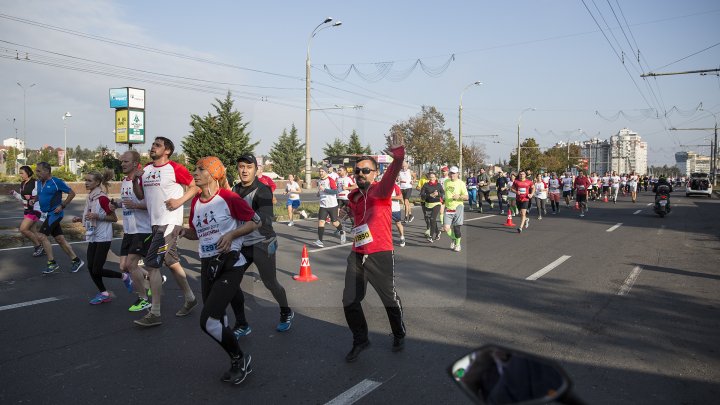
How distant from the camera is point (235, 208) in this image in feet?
14.5

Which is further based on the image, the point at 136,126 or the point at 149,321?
the point at 136,126

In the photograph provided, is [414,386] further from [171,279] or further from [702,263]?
[702,263]

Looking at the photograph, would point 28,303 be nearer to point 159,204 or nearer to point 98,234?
point 98,234

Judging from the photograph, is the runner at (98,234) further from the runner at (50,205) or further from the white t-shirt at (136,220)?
the runner at (50,205)

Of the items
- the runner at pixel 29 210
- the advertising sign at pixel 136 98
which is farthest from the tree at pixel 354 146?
the runner at pixel 29 210

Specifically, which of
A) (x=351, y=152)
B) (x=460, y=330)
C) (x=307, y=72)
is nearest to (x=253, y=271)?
(x=460, y=330)

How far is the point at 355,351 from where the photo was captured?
4664 millimetres

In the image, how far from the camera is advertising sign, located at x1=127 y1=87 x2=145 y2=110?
2089 centimetres

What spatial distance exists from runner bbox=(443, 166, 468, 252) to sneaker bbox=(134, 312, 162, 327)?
723 centimetres

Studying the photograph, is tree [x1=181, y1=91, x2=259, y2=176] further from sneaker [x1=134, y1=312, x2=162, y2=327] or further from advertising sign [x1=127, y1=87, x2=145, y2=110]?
sneaker [x1=134, y1=312, x2=162, y2=327]

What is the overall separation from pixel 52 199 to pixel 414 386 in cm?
733

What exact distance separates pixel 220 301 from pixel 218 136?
32.8m

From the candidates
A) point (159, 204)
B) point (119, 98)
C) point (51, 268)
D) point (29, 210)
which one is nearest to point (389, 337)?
point (159, 204)

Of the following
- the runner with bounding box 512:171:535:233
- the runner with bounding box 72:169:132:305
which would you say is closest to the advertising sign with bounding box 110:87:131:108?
the runner with bounding box 72:169:132:305
